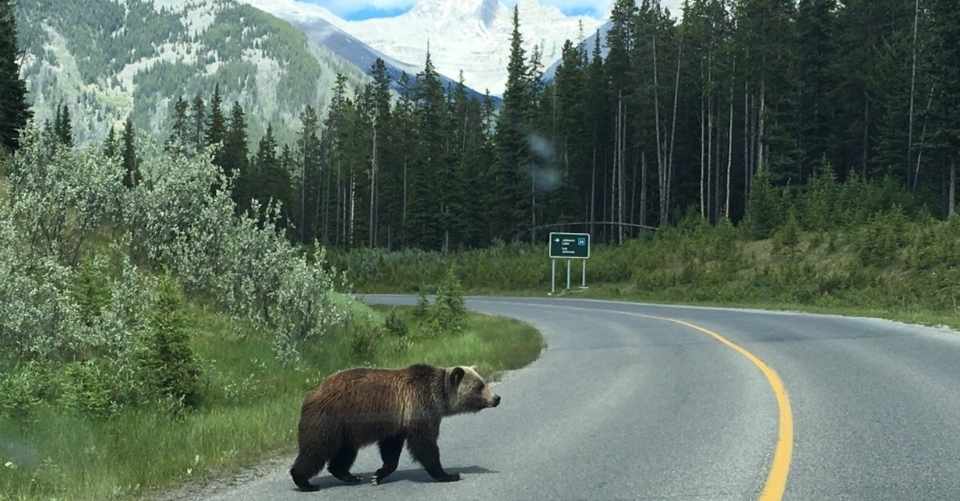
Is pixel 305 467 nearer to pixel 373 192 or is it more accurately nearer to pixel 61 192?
pixel 61 192

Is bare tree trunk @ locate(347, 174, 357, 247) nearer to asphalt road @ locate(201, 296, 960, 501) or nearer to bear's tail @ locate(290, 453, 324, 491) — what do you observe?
asphalt road @ locate(201, 296, 960, 501)

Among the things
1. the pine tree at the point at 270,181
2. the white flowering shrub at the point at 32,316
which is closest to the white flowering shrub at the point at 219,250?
the white flowering shrub at the point at 32,316

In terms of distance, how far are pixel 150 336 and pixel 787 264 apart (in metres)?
34.6

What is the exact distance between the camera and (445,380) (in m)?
6.44

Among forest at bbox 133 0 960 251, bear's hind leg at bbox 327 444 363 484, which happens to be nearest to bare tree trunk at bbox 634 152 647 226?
forest at bbox 133 0 960 251

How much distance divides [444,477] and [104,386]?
5.60 metres

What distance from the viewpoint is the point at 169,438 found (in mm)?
7926

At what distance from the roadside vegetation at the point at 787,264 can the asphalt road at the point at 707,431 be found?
1028 centimetres

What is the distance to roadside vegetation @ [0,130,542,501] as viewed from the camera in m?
7.54

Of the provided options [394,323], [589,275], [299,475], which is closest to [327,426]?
[299,475]

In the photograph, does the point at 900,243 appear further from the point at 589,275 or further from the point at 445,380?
the point at 445,380

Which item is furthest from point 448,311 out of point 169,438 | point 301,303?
point 169,438

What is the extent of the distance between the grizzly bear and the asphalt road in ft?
0.84

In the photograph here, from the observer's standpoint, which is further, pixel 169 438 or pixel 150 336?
pixel 150 336
